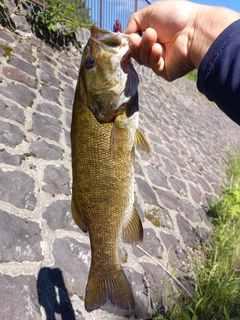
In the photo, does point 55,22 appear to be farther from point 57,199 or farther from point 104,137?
point 104,137

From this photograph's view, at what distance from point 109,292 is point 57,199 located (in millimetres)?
2106

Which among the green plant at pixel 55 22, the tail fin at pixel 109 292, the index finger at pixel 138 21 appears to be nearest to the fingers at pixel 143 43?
the index finger at pixel 138 21

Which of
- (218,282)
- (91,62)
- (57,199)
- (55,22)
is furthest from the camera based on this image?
(55,22)

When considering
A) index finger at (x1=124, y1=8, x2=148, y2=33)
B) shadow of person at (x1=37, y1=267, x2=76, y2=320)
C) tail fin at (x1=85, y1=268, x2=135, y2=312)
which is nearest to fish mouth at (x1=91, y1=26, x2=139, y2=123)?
index finger at (x1=124, y1=8, x2=148, y2=33)

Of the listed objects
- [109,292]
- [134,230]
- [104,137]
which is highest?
[104,137]

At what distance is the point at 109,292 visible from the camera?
2135 mm

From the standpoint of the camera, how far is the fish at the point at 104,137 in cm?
194

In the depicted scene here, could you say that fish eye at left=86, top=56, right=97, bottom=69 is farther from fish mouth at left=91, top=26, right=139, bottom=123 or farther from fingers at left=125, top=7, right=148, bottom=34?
fingers at left=125, top=7, right=148, bottom=34

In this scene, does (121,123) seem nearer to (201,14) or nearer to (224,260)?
(201,14)

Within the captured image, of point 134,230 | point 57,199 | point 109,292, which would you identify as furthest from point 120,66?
point 57,199

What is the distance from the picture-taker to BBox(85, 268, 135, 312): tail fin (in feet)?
6.90

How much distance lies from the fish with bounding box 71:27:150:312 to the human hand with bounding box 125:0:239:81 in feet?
0.46

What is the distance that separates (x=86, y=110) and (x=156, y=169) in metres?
4.22

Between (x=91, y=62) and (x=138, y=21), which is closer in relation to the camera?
(x=91, y=62)
